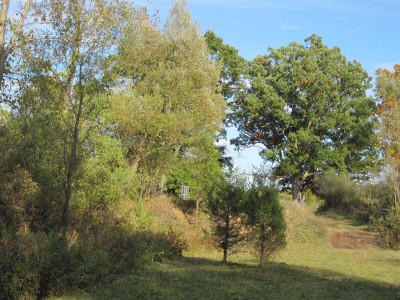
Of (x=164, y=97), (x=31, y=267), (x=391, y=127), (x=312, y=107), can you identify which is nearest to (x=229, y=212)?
(x=31, y=267)

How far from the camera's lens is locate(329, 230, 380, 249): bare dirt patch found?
23.8 meters

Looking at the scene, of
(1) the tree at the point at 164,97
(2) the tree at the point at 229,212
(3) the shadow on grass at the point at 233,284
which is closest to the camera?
(3) the shadow on grass at the point at 233,284

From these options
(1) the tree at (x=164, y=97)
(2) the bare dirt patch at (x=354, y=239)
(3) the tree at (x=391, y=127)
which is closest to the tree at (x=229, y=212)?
(1) the tree at (x=164, y=97)

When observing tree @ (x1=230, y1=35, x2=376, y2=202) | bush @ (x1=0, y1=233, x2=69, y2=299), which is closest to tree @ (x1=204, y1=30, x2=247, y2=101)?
tree @ (x1=230, y1=35, x2=376, y2=202)

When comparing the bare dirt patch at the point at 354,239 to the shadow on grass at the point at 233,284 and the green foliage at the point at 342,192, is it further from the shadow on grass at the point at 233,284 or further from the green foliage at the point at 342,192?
the shadow on grass at the point at 233,284

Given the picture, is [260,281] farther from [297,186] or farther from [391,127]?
[297,186]

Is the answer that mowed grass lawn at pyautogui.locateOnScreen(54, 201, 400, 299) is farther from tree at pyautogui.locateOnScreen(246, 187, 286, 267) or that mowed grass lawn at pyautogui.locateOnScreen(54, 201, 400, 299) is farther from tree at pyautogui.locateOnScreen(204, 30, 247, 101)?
tree at pyautogui.locateOnScreen(204, 30, 247, 101)

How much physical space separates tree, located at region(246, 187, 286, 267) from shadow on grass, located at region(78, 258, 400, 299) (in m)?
0.66

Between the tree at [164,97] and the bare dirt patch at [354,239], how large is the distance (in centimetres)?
944

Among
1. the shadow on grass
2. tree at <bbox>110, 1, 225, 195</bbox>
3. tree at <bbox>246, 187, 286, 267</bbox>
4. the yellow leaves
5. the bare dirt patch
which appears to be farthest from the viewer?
the yellow leaves

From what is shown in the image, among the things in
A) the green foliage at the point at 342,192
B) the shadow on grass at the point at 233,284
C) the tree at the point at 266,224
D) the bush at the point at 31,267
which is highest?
the green foliage at the point at 342,192

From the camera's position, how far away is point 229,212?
14102 millimetres

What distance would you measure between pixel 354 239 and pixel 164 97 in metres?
13.4

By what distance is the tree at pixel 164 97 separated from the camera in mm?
21391
